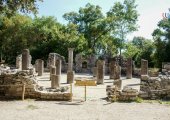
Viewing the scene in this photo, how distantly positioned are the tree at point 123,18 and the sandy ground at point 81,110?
33.6 m

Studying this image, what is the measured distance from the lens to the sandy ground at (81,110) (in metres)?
12.7

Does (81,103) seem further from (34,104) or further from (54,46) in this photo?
(54,46)

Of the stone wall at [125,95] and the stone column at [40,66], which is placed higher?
the stone column at [40,66]

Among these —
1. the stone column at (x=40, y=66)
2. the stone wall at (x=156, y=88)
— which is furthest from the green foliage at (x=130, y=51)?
the stone wall at (x=156, y=88)

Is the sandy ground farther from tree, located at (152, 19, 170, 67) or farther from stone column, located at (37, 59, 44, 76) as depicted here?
tree, located at (152, 19, 170, 67)

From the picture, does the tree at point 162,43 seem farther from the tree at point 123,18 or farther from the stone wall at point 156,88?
the stone wall at point 156,88

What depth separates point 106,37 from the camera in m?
52.1

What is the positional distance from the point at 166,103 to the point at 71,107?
15.5 ft

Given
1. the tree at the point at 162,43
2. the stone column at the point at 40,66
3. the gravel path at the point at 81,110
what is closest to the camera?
the gravel path at the point at 81,110

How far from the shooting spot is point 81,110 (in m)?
14.0

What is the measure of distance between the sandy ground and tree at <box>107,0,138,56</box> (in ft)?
110

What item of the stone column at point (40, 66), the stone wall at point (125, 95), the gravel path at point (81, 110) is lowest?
the gravel path at point (81, 110)

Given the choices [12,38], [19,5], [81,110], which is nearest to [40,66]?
[19,5]

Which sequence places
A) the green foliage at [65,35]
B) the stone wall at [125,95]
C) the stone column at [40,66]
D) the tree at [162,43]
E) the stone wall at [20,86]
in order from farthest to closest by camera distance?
the green foliage at [65,35], the tree at [162,43], the stone column at [40,66], the stone wall at [20,86], the stone wall at [125,95]
